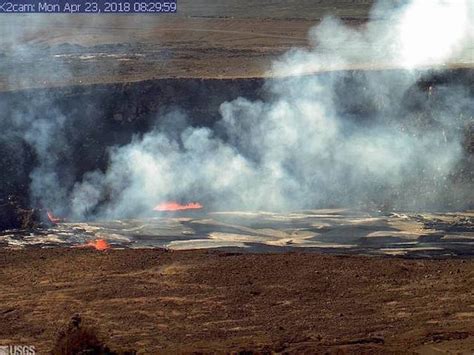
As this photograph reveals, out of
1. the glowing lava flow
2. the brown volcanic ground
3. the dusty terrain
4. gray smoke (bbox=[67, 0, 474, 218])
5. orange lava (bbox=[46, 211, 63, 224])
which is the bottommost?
the dusty terrain

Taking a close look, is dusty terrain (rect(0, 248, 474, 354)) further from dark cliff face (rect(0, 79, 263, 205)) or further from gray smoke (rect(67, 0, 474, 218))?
dark cliff face (rect(0, 79, 263, 205))

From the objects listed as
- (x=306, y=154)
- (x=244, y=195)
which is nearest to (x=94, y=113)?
(x=244, y=195)

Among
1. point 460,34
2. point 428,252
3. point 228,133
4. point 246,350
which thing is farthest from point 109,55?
point 246,350

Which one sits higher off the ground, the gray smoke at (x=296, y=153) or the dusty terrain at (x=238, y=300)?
the gray smoke at (x=296, y=153)

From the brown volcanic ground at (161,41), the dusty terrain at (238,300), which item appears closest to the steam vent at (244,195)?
the dusty terrain at (238,300)

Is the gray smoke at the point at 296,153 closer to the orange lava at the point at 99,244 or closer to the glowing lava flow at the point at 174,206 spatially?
the glowing lava flow at the point at 174,206

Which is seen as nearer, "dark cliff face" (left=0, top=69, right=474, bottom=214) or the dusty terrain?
the dusty terrain

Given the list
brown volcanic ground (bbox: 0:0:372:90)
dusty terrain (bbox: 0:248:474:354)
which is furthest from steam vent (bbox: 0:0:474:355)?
brown volcanic ground (bbox: 0:0:372:90)

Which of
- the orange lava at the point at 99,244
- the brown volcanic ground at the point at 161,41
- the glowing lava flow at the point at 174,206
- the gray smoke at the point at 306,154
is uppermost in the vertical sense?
the brown volcanic ground at the point at 161,41
